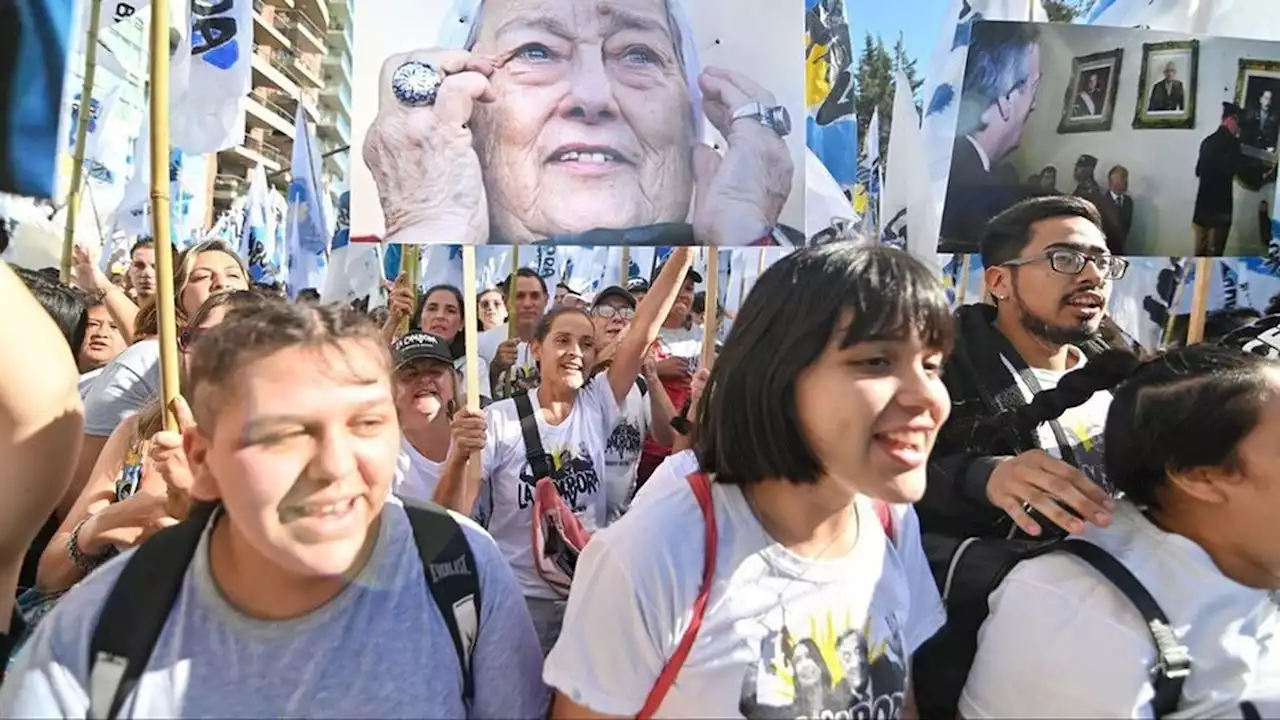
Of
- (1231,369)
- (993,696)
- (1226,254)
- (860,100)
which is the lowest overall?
(993,696)

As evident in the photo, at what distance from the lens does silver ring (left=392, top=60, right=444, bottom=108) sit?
277 cm

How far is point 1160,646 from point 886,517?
17.8 inches

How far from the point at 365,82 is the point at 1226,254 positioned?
3.19 meters

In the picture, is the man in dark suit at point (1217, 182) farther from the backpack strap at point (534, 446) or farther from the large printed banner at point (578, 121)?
the backpack strap at point (534, 446)

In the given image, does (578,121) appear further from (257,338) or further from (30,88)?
(257,338)

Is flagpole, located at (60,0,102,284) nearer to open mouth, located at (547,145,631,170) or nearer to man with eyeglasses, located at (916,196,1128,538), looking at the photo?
open mouth, located at (547,145,631,170)

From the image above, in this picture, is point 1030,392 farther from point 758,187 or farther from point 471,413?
point 471,413

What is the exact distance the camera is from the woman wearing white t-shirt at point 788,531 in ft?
4.02

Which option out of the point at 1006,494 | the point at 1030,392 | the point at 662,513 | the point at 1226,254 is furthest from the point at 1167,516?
the point at 1226,254

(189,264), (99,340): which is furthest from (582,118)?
(99,340)

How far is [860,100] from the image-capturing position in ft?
61.3

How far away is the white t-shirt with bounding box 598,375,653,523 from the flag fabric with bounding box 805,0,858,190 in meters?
2.45

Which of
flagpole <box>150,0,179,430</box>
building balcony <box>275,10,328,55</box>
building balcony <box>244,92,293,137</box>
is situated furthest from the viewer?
building balcony <box>275,10,328,55</box>

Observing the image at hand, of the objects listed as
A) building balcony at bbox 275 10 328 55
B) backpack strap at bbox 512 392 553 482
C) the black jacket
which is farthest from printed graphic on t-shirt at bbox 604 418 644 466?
building balcony at bbox 275 10 328 55
